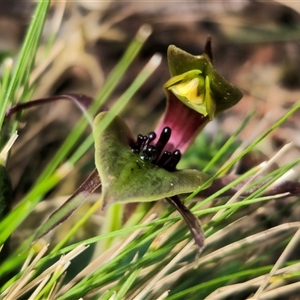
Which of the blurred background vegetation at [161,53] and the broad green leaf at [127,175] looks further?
the blurred background vegetation at [161,53]

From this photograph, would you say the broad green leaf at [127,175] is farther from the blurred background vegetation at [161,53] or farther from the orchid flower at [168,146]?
the blurred background vegetation at [161,53]

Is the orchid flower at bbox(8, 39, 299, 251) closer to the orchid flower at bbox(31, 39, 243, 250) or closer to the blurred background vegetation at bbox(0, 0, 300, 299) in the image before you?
the orchid flower at bbox(31, 39, 243, 250)

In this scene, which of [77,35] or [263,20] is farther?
[263,20]

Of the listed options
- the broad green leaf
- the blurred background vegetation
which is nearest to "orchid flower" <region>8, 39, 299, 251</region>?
the broad green leaf

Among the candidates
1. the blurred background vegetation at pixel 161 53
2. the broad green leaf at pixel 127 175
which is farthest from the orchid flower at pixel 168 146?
the blurred background vegetation at pixel 161 53

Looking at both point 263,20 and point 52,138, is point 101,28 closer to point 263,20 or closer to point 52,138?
point 52,138

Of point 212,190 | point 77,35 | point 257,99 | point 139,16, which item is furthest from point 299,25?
point 212,190

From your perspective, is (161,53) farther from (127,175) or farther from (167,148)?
(127,175)

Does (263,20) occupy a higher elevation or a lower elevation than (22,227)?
higher
